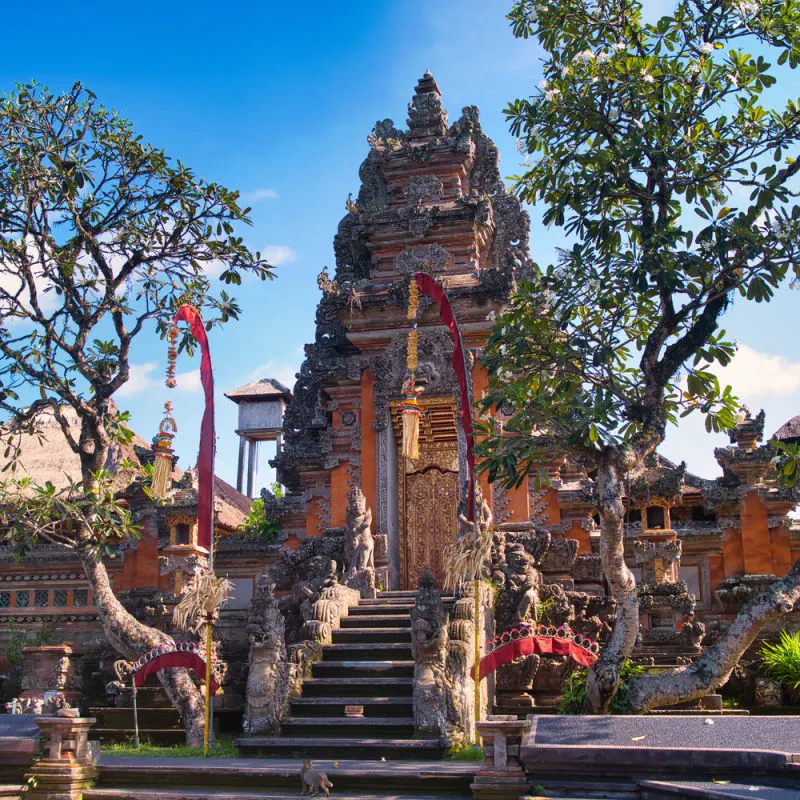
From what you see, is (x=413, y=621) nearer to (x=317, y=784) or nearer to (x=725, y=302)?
(x=317, y=784)

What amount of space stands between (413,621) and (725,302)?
4.69 m

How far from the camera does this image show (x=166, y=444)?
1265 cm

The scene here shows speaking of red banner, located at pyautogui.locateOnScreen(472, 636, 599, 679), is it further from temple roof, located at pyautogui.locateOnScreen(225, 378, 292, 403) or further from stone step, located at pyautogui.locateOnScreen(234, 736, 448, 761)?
temple roof, located at pyautogui.locateOnScreen(225, 378, 292, 403)

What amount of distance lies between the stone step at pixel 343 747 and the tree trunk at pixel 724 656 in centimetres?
219

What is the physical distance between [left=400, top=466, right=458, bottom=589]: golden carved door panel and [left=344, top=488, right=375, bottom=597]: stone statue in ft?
3.47

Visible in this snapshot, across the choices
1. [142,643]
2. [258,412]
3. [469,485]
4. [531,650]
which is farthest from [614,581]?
[258,412]

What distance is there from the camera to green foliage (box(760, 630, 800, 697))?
11.6m

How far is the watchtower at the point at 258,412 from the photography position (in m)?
29.8

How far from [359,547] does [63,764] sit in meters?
5.92

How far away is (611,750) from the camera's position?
7.17m

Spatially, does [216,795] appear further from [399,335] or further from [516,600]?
[399,335]

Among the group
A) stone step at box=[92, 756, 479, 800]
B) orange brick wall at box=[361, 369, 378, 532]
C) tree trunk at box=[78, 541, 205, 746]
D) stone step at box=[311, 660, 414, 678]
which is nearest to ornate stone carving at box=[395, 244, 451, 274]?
orange brick wall at box=[361, 369, 378, 532]

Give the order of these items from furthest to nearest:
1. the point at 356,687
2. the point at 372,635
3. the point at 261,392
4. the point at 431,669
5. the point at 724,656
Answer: the point at 261,392 < the point at 372,635 < the point at 356,687 < the point at 431,669 < the point at 724,656

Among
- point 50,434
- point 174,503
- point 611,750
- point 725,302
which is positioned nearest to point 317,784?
point 611,750
